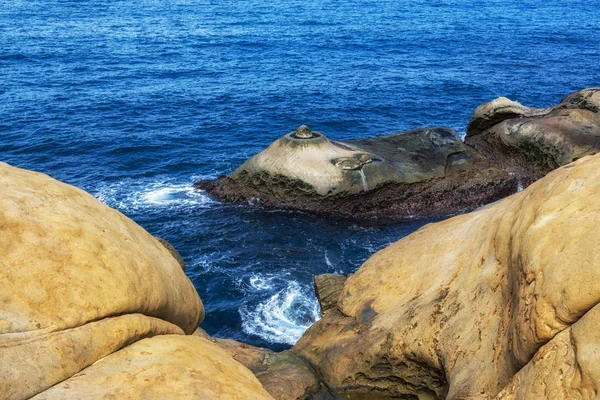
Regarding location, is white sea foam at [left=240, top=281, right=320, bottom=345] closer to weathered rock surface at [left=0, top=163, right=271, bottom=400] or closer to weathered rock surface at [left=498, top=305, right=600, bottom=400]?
weathered rock surface at [left=0, top=163, right=271, bottom=400]

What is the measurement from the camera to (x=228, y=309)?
92.2ft

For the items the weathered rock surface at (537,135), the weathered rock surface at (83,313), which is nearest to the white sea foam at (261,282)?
the weathered rock surface at (537,135)

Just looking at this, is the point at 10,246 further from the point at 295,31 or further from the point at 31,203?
the point at 295,31

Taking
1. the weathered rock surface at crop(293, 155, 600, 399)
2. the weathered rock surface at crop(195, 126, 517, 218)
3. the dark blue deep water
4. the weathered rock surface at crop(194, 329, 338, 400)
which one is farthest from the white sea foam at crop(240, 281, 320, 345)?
the weathered rock surface at crop(195, 126, 517, 218)

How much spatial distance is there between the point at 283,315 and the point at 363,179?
33.1 feet

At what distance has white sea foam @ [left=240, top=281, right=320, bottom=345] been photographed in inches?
1030


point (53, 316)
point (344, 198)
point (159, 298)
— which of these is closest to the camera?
point (53, 316)

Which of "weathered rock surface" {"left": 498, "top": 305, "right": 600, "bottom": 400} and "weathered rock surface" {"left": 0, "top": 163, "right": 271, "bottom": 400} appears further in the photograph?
"weathered rock surface" {"left": 498, "top": 305, "right": 600, "bottom": 400}

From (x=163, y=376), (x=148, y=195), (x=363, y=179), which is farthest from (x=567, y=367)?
(x=148, y=195)

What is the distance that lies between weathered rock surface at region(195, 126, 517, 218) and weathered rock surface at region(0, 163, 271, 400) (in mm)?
21817

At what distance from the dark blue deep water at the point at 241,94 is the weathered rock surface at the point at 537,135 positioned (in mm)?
8325

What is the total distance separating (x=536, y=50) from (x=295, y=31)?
27859 mm

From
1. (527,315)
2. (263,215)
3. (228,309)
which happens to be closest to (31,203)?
(527,315)

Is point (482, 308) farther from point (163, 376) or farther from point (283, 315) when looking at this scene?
→ point (283, 315)
